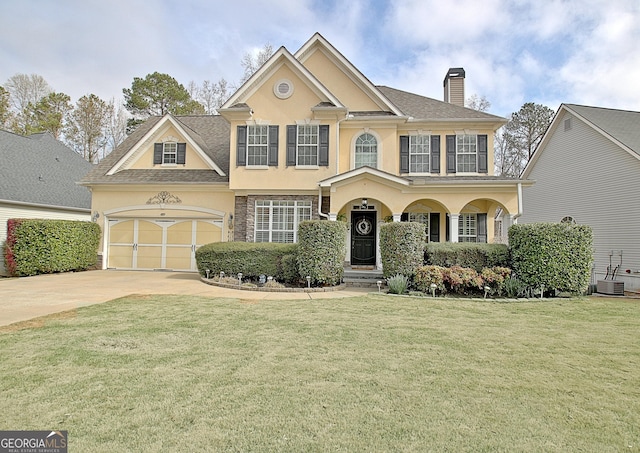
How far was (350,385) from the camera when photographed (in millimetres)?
3816

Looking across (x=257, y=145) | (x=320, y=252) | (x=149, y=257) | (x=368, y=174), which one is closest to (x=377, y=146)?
(x=368, y=174)

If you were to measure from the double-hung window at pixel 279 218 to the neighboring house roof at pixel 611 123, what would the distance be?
12.6 metres

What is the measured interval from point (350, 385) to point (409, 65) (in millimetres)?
18020

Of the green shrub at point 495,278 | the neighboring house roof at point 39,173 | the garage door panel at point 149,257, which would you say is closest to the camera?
the green shrub at point 495,278

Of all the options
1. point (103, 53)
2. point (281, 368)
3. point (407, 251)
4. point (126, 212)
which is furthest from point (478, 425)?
point (103, 53)

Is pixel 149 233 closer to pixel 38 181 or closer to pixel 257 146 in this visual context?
pixel 257 146

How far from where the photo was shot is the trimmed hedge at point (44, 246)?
1343 centimetres

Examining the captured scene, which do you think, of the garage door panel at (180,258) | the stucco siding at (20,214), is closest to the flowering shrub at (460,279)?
the garage door panel at (180,258)

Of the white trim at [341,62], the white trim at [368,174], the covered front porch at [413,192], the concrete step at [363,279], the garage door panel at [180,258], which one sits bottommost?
the concrete step at [363,279]

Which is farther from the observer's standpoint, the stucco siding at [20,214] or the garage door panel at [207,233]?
the garage door panel at [207,233]

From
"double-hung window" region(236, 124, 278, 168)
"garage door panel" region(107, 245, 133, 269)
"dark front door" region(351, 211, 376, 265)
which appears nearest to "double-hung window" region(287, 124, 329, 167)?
"double-hung window" region(236, 124, 278, 168)

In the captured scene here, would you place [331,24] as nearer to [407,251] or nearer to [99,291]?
[407,251]

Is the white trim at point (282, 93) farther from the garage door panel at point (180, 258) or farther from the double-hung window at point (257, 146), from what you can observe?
the garage door panel at point (180, 258)

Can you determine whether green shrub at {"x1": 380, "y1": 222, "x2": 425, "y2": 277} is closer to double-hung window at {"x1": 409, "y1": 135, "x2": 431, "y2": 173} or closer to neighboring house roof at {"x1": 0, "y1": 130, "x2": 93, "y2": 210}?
double-hung window at {"x1": 409, "y1": 135, "x2": 431, "y2": 173}
